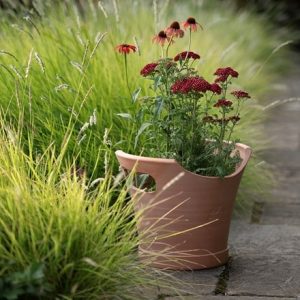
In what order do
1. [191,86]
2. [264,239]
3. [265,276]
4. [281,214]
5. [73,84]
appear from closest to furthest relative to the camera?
[191,86]
[265,276]
[264,239]
[73,84]
[281,214]

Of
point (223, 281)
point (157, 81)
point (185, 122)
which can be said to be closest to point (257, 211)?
point (185, 122)

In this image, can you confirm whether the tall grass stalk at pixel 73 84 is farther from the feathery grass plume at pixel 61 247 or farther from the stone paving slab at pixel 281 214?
the feathery grass plume at pixel 61 247

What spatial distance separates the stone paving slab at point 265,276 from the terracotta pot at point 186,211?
0.13 m

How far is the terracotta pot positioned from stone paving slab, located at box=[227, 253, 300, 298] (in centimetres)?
13

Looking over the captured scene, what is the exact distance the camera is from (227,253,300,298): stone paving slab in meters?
3.18

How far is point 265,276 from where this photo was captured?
11.1ft

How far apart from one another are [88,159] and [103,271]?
4.71ft

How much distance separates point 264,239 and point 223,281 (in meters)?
0.68

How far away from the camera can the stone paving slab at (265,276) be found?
125 inches

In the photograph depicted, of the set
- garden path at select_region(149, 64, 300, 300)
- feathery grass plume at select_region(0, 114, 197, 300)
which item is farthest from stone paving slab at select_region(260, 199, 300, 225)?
feathery grass plume at select_region(0, 114, 197, 300)

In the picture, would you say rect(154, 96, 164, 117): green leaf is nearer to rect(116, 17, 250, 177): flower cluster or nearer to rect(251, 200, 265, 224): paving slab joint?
rect(116, 17, 250, 177): flower cluster

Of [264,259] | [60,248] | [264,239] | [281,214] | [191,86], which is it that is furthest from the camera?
[281,214]

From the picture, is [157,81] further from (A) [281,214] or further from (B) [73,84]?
(A) [281,214]

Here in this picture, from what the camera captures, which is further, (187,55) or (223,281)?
(187,55)
